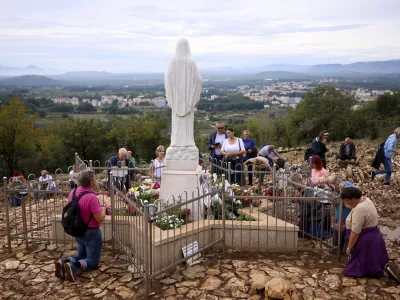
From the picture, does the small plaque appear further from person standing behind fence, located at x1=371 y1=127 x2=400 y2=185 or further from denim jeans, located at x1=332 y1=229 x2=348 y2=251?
person standing behind fence, located at x1=371 y1=127 x2=400 y2=185

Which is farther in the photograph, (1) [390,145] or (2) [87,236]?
(1) [390,145]

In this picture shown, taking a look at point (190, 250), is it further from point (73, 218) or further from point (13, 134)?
point (13, 134)

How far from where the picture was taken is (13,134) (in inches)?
1286

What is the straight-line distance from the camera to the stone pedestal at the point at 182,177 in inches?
265

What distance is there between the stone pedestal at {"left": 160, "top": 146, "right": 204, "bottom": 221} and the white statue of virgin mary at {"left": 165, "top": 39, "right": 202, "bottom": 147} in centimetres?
19

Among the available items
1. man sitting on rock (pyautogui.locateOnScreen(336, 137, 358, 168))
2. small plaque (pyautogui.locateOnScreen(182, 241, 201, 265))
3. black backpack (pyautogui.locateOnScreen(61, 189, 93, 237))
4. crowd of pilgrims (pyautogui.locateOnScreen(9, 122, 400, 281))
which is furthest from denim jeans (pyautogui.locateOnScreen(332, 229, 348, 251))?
man sitting on rock (pyautogui.locateOnScreen(336, 137, 358, 168))

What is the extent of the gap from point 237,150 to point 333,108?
3117cm

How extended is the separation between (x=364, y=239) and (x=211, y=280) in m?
2.10

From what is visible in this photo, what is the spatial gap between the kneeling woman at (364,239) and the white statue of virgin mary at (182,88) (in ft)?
9.71

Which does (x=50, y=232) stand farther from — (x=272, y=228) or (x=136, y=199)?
(x=272, y=228)

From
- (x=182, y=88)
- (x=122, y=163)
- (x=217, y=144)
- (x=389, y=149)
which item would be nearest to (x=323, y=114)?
(x=389, y=149)

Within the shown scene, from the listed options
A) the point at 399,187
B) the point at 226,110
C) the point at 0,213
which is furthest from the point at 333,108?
the point at 226,110

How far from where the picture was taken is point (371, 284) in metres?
5.02

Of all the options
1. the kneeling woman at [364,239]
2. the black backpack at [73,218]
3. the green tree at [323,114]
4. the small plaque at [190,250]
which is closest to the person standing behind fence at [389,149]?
the kneeling woman at [364,239]
